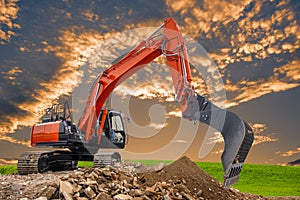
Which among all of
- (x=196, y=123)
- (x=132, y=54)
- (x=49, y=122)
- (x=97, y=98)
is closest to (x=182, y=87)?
(x=196, y=123)

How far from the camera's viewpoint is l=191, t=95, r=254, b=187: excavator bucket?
20.1ft

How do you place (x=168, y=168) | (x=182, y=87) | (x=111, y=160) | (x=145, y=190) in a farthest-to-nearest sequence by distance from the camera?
(x=111, y=160) < (x=168, y=168) < (x=182, y=87) < (x=145, y=190)

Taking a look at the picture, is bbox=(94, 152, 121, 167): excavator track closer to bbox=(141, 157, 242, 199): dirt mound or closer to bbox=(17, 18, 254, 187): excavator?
bbox=(17, 18, 254, 187): excavator

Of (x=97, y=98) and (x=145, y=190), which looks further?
(x=97, y=98)

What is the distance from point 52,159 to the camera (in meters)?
11.0

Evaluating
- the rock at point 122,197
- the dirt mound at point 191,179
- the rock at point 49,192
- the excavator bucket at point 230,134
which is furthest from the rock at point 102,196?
the excavator bucket at point 230,134

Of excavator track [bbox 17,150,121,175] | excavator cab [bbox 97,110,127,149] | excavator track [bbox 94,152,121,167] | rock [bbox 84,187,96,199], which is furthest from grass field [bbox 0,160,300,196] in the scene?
rock [bbox 84,187,96,199]

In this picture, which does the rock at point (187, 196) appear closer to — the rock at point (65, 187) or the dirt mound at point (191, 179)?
the dirt mound at point (191, 179)

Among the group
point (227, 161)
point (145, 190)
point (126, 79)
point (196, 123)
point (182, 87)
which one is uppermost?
point (126, 79)

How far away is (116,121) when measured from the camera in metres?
11.3

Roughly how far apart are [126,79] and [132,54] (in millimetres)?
895

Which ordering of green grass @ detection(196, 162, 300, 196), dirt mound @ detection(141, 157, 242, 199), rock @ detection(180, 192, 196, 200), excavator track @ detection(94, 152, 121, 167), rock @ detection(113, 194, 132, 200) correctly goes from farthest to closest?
green grass @ detection(196, 162, 300, 196) → excavator track @ detection(94, 152, 121, 167) → dirt mound @ detection(141, 157, 242, 199) → rock @ detection(180, 192, 196, 200) → rock @ detection(113, 194, 132, 200)

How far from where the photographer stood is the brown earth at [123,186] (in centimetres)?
617

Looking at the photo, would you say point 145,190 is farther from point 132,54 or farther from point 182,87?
point 132,54
